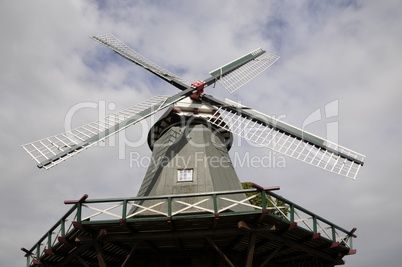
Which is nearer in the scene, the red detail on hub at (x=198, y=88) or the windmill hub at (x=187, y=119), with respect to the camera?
the windmill hub at (x=187, y=119)

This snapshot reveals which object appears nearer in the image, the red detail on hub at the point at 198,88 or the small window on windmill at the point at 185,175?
the small window on windmill at the point at 185,175

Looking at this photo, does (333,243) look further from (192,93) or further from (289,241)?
(192,93)

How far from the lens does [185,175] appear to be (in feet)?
45.9

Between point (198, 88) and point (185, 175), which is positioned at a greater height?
point (198, 88)

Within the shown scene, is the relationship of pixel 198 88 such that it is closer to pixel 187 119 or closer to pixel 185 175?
pixel 187 119

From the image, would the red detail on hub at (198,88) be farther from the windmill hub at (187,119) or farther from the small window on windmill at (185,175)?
the small window on windmill at (185,175)

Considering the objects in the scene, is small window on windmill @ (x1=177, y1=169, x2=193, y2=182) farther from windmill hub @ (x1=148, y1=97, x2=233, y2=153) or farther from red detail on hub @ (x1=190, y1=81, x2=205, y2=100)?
red detail on hub @ (x1=190, y1=81, x2=205, y2=100)

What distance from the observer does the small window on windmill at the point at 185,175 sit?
1387 centimetres

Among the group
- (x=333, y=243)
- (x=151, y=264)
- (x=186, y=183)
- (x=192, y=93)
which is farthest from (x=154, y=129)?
(x=333, y=243)

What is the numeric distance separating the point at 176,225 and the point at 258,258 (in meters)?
4.31

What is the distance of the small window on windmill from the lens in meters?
13.9

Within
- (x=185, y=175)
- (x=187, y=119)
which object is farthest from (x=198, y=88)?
(x=185, y=175)

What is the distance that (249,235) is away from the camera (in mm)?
11219

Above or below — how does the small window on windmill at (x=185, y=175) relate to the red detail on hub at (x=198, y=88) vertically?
below
